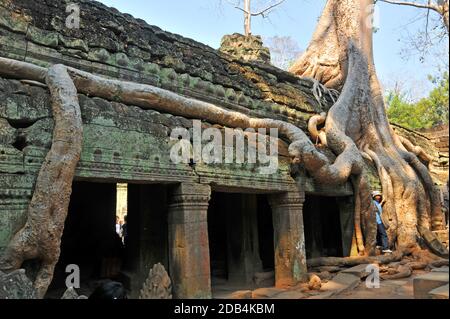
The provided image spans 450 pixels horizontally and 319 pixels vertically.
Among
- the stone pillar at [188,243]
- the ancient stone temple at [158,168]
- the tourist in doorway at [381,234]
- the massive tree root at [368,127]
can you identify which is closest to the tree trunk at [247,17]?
the massive tree root at [368,127]

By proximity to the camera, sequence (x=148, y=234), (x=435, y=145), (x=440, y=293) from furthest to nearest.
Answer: (x=435, y=145) → (x=148, y=234) → (x=440, y=293)

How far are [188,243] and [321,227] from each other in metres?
4.49

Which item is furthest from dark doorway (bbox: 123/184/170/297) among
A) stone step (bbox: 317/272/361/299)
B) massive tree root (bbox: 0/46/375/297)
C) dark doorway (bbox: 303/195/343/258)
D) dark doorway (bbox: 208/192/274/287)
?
dark doorway (bbox: 303/195/343/258)

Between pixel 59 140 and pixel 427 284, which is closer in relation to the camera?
pixel 427 284

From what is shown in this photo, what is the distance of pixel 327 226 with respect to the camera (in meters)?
8.35

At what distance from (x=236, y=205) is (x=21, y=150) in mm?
3680

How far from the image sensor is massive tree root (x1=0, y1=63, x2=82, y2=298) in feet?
10.1

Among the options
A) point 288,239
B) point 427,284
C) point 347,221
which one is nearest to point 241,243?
point 288,239

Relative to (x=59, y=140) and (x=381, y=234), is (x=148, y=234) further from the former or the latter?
(x=381, y=234)

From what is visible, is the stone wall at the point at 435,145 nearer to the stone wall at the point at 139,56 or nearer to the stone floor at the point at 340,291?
the stone wall at the point at 139,56

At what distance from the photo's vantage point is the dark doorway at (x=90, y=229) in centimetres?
676

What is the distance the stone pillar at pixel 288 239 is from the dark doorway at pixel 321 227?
2.09 metres

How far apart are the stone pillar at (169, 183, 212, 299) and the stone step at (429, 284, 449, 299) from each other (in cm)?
244
